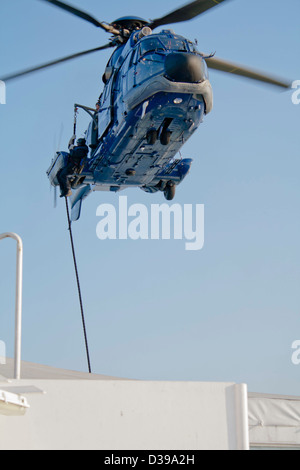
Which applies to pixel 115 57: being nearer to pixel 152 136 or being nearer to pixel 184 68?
pixel 152 136

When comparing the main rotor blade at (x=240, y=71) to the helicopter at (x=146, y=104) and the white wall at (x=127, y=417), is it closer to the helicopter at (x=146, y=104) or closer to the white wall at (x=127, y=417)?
the helicopter at (x=146, y=104)

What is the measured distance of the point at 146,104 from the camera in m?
15.4

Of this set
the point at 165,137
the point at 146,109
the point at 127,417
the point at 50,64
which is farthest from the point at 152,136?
the point at 127,417

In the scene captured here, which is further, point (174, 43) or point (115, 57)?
point (115, 57)

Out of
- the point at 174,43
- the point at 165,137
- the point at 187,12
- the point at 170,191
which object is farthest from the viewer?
the point at 170,191

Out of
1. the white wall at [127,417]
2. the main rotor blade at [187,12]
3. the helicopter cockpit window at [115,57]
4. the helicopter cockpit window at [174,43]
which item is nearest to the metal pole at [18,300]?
the white wall at [127,417]

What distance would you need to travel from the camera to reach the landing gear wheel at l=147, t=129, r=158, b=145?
16250mm

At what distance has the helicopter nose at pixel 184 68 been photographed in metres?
14.8

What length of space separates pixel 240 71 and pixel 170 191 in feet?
14.1

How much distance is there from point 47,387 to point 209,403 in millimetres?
1355

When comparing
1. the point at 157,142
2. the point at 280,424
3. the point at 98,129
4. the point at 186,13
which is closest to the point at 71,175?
the point at 98,129

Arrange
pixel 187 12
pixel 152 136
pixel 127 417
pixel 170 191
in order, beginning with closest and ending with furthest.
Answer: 1. pixel 127 417
2. pixel 152 136
3. pixel 187 12
4. pixel 170 191

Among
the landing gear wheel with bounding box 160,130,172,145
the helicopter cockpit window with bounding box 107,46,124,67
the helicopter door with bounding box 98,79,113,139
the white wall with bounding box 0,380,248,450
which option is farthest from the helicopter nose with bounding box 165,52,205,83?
the white wall with bounding box 0,380,248,450
